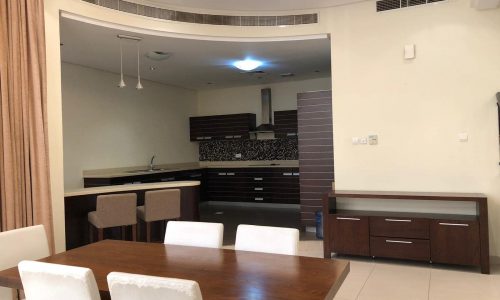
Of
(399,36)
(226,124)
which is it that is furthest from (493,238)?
(226,124)

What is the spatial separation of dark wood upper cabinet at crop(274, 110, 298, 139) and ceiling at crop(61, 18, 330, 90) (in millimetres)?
796

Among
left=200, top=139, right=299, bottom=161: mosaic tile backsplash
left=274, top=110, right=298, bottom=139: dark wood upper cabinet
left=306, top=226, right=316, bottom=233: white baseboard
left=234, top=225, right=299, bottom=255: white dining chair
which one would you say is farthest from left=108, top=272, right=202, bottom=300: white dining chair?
left=200, top=139, right=299, bottom=161: mosaic tile backsplash

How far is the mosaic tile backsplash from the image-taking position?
29.7 feet

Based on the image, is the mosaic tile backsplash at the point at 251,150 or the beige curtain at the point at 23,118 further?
the mosaic tile backsplash at the point at 251,150

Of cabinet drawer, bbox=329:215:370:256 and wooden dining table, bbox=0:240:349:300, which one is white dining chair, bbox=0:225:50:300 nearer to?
wooden dining table, bbox=0:240:349:300

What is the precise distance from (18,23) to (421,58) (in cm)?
439

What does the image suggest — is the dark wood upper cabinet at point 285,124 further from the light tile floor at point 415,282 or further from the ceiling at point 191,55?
the light tile floor at point 415,282

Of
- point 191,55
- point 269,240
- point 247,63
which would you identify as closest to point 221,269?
point 269,240

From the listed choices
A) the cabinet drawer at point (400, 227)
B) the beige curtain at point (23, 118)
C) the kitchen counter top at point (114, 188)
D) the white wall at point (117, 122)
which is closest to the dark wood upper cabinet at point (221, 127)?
the white wall at point (117, 122)

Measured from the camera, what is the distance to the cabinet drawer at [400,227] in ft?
14.1

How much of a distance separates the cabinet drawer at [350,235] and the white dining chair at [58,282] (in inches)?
135

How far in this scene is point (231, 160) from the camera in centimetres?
969

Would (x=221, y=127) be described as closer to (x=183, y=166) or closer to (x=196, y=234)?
(x=183, y=166)

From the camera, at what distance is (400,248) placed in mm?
4398
